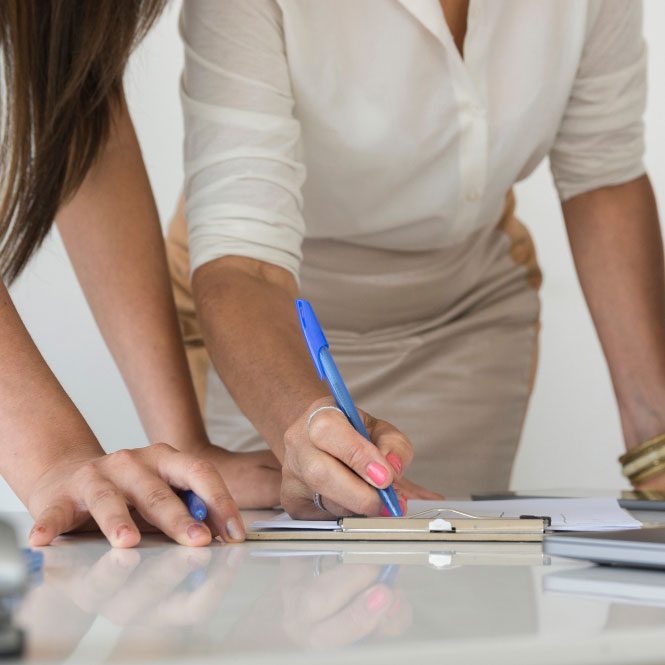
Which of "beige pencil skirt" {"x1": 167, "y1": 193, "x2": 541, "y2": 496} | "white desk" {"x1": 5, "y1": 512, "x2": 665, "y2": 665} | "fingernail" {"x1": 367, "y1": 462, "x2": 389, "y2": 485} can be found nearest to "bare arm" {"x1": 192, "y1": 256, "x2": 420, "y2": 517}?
"fingernail" {"x1": 367, "y1": 462, "x2": 389, "y2": 485}

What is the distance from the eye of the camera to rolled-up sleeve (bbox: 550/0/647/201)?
150 cm

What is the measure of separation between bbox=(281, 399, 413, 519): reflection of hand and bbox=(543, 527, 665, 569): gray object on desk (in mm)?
212

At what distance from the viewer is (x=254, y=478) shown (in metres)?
1.08

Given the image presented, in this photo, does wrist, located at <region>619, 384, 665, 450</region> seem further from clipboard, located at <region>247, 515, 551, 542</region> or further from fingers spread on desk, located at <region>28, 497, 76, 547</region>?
fingers spread on desk, located at <region>28, 497, 76, 547</region>

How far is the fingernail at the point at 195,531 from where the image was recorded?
2.31 feet

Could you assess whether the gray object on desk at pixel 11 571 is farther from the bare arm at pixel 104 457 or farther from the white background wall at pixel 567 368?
the white background wall at pixel 567 368

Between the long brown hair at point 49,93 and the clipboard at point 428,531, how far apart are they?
1.76 feet

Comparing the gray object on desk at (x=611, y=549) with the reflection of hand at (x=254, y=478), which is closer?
the gray object on desk at (x=611, y=549)

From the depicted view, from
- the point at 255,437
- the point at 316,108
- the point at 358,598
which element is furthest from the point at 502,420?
the point at 358,598

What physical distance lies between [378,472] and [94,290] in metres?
0.63

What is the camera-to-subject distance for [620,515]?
84cm

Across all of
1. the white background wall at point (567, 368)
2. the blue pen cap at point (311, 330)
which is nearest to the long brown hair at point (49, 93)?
the blue pen cap at point (311, 330)

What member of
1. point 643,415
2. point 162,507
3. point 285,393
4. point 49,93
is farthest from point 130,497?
point 643,415

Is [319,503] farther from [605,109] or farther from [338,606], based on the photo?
[605,109]
